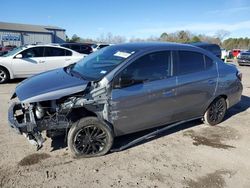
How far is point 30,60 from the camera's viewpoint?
10328mm

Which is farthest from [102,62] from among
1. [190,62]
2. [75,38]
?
[75,38]

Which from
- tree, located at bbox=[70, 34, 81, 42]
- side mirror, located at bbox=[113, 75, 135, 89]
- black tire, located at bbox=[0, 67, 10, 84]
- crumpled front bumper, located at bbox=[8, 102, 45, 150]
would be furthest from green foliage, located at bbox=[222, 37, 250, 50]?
crumpled front bumper, located at bbox=[8, 102, 45, 150]

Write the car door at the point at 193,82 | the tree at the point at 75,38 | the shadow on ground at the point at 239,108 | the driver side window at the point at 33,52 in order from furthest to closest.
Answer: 1. the tree at the point at 75,38
2. the driver side window at the point at 33,52
3. the shadow on ground at the point at 239,108
4. the car door at the point at 193,82

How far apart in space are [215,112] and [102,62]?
2704 mm

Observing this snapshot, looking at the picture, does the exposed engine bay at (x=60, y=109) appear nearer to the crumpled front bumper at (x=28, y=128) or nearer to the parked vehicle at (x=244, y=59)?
the crumpled front bumper at (x=28, y=128)

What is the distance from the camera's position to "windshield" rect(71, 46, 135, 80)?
424 cm

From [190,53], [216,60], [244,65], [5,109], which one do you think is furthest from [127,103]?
Answer: [244,65]

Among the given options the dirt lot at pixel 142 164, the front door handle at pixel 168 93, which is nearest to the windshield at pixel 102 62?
the front door handle at pixel 168 93

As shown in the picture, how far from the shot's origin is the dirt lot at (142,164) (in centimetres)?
354

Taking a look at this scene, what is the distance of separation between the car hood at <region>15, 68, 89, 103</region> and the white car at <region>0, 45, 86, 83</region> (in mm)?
6290

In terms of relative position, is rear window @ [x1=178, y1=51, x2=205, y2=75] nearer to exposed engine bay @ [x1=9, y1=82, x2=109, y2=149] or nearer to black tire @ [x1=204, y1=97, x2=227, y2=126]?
black tire @ [x1=204, y1=97, x2=227, y2=126]

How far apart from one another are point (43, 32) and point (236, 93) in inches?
2268

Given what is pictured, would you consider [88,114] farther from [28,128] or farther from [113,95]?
[28,128]

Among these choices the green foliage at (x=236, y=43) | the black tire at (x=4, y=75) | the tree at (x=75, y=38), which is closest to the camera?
the black tire at (x=4, y=75)
